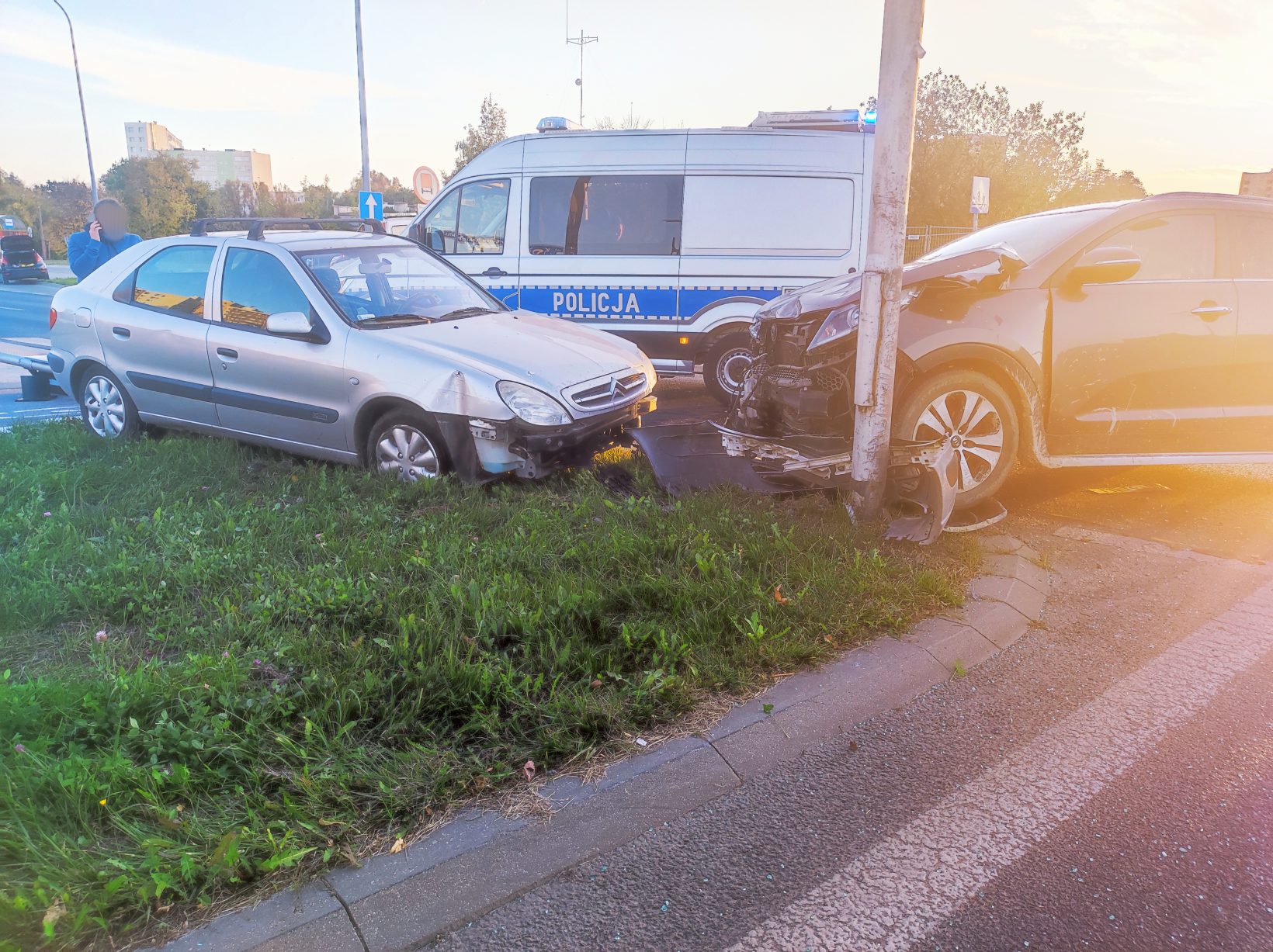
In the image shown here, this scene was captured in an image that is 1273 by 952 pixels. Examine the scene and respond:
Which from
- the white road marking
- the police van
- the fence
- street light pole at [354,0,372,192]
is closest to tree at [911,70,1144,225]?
the fence

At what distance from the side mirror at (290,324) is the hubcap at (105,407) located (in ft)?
6.53

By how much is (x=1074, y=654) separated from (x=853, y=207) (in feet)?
19.4

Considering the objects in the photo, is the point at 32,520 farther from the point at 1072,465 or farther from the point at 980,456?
the point at 1072,465

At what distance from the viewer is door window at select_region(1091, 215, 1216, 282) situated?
5.31 metres

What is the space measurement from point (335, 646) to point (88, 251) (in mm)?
7263

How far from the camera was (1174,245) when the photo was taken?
5352 mm

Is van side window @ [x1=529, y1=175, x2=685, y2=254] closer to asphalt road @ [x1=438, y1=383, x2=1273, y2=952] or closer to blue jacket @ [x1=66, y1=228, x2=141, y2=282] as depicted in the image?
blue jacket @ [x1=66, y1=228, x2=141, y2=282]

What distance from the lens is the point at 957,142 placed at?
34.0 m

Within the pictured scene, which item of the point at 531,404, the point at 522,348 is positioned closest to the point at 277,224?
the point at 522,348

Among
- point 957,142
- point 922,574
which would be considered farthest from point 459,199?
Answer: point 957,142

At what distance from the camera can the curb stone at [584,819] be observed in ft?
7.13

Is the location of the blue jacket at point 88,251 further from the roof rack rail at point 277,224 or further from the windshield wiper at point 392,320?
the windshield wiper at point 392,320

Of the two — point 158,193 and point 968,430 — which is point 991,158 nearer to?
point 968,430

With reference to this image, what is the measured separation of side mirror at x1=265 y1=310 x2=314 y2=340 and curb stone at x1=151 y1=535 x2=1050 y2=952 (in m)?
4.02
